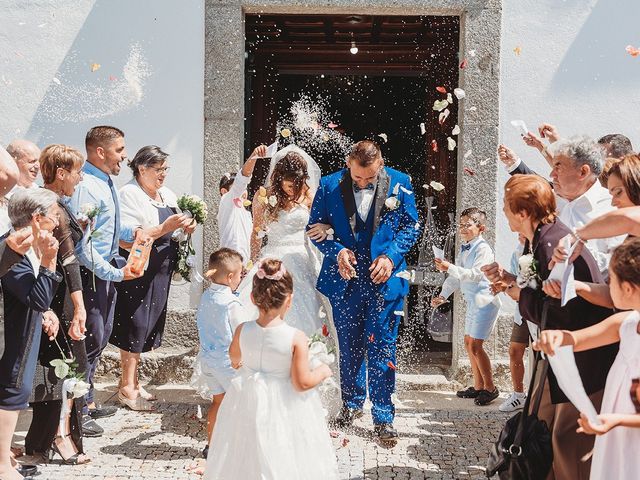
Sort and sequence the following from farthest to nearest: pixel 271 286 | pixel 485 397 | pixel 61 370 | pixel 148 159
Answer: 1. pixel 485 397
2. pixel 148 159
3. pixel 61 370
4. pixel 271 286

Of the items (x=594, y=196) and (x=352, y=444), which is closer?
(x=594, y=196)

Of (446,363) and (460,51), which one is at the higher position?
(460,51)

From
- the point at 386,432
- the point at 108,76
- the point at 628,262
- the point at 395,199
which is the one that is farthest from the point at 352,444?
the point at 108,76

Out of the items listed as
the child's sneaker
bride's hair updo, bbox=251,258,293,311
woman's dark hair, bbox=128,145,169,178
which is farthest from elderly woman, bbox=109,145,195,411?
the child's sneaker

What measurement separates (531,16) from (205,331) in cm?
401

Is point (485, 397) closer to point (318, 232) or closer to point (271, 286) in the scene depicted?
point (318, 232)

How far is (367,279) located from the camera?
5.71 metres

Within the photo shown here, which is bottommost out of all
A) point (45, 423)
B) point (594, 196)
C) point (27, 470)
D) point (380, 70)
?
point (27, 470)

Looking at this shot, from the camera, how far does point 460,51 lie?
7.16 m

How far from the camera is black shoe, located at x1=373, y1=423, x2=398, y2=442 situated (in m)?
5.41

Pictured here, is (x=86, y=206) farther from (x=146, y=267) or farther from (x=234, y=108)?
(x=234, y=108)

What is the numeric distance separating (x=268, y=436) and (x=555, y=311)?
1444 millimetres

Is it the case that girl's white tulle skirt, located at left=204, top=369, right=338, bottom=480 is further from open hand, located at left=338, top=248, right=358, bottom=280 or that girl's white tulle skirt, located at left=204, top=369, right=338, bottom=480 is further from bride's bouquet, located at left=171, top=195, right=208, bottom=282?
bride's bouquet, located at left=171, top=195, right=208, bottom=282

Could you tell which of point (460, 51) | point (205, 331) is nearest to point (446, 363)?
point (460, 51)
